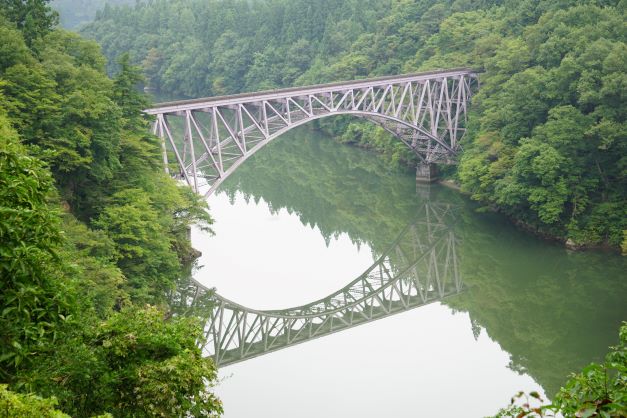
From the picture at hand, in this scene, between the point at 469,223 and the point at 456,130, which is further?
the point at 456,130

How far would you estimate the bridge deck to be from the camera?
25531 mm

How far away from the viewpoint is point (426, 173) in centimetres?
4125

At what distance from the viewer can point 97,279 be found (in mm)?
16094

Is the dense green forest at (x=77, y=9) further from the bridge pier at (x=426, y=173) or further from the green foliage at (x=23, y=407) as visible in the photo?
the green foliage at (x=23, y=407)

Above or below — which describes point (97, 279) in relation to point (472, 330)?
above

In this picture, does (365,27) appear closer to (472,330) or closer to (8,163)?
(472,330)

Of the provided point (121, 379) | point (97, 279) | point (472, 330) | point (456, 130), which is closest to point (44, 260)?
point (121, 379)

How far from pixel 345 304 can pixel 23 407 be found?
60.9 ft

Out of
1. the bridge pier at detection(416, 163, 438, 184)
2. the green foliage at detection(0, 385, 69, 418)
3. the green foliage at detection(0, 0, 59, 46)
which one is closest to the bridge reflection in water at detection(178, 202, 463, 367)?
the bridge pier at detection(416, 163, 438, 184)

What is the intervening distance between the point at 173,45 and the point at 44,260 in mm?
89039

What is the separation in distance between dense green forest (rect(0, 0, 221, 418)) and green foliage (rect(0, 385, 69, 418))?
0.5 inches

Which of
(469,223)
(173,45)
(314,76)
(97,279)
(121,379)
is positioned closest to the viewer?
(121,379)

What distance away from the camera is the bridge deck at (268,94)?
83.8 ft

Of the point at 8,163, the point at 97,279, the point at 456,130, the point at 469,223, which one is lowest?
the point at 469,223
